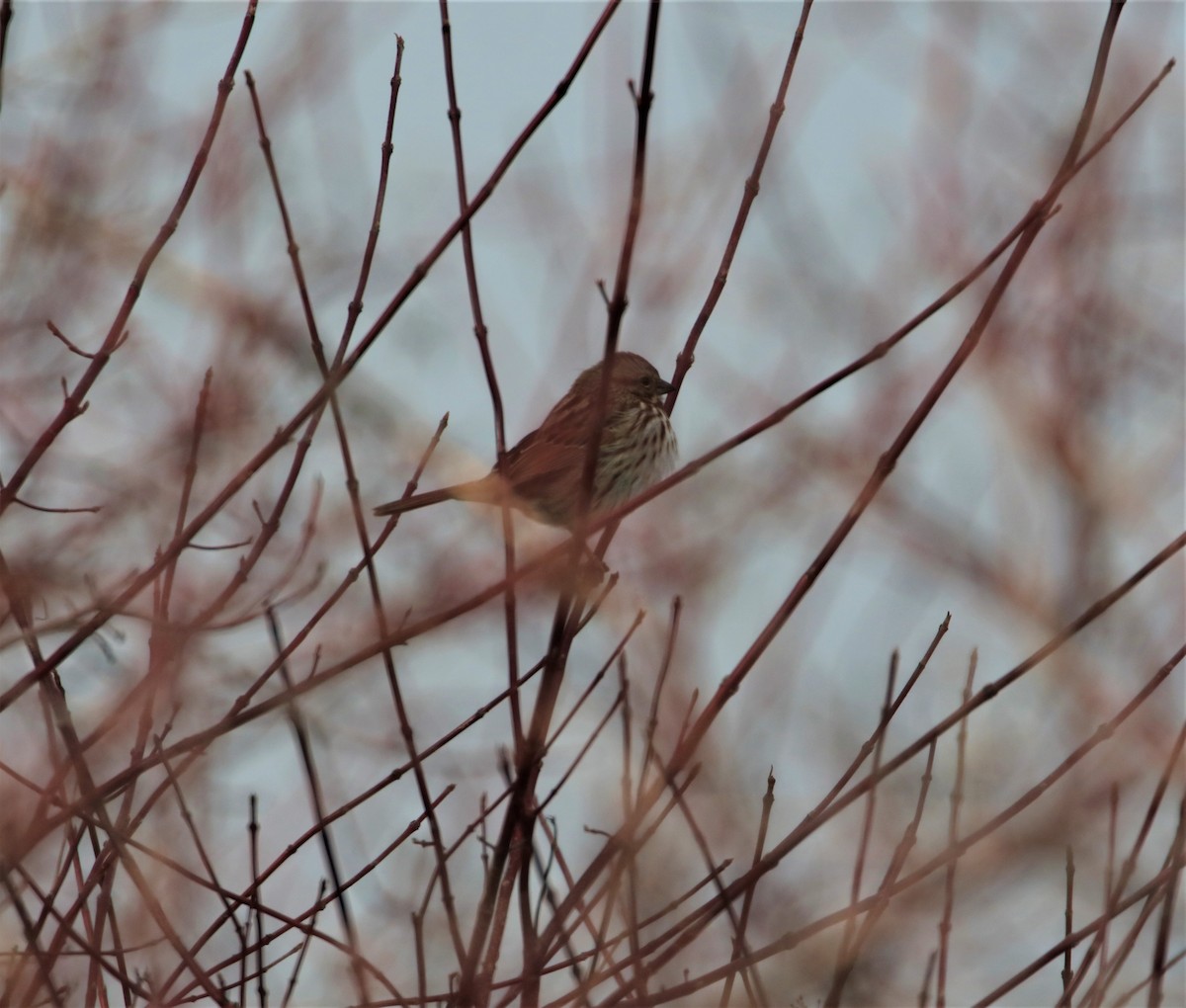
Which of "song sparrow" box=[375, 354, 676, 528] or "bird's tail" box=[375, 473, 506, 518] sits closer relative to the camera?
"bird's tail" box=[375, 473, 506, 518]

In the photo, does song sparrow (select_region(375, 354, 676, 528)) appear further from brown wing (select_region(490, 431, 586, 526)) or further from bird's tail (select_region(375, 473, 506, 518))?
bird's tail (select_region(375, 473, 506, 518))

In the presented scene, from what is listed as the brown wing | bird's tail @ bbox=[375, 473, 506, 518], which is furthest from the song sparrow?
bird's tail @ bbox=[375, 473, 506, 518]

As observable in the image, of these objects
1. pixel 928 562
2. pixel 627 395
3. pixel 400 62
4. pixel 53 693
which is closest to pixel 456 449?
pixel 627 395

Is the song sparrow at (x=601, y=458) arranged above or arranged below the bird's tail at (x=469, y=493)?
above

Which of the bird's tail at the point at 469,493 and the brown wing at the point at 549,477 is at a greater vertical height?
the brown wing at the point at 549,477

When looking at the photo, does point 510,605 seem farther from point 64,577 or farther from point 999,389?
point 999,389

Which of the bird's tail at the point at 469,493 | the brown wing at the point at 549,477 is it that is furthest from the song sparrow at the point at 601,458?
the bird's tail at the point at 469,493

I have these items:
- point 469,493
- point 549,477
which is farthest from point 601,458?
point 469,493

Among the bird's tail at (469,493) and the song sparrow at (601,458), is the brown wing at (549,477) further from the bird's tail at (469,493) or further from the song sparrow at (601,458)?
the bird's tail at (469,493)

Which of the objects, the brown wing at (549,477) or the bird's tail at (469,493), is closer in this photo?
the bird's tail at (469,493)

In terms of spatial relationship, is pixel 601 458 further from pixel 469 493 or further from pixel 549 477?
pixel 469 493

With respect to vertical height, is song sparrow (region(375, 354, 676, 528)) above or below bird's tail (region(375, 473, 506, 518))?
above

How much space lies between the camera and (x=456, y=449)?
8.27 meters

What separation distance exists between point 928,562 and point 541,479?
3.94 meters
